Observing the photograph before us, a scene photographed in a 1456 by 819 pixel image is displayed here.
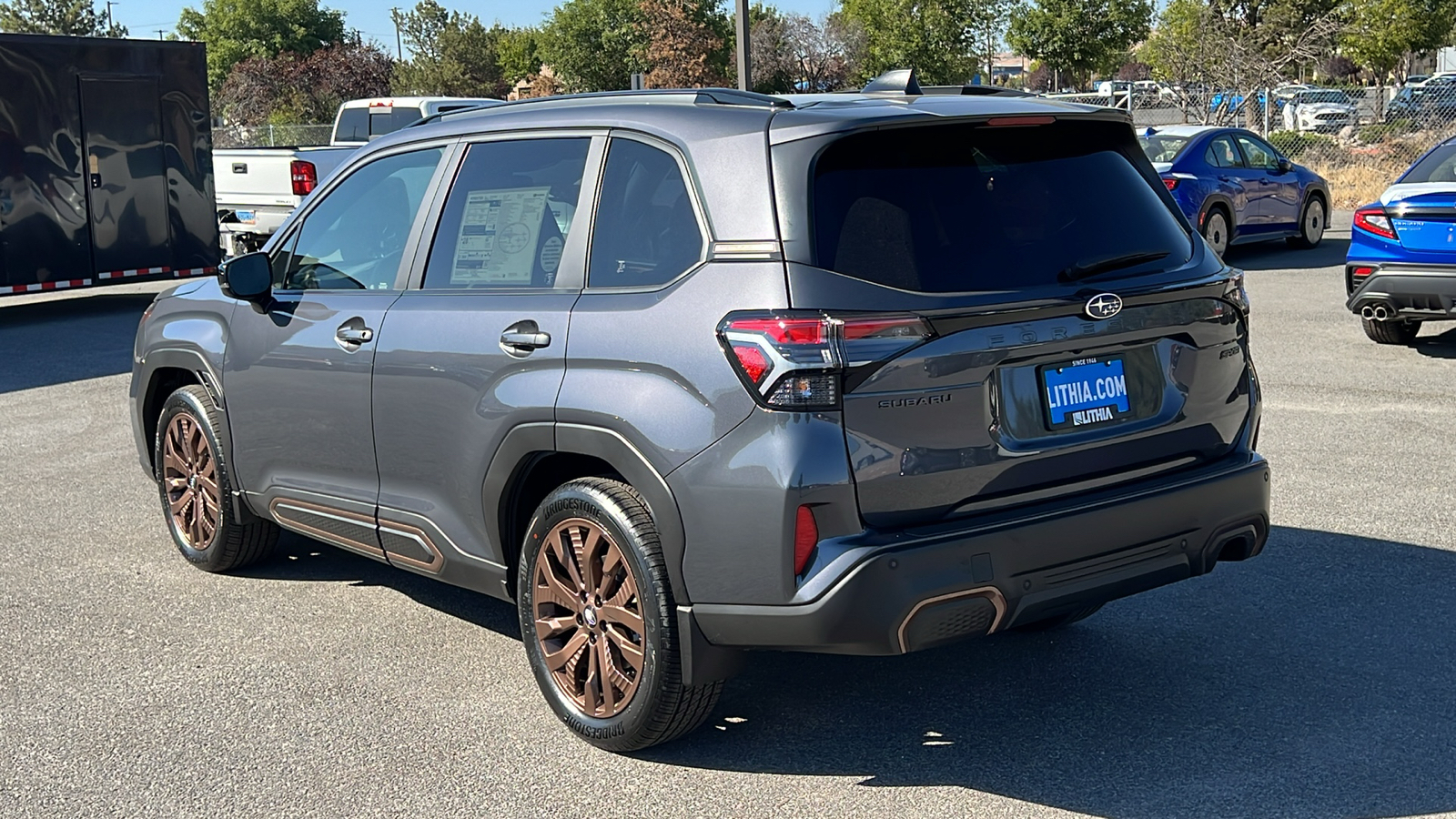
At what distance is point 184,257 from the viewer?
1681 centimetres

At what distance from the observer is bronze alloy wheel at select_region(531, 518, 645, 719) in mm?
4238

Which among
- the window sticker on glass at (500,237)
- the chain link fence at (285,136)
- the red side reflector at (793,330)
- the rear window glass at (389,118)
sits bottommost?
the red side reflector at (793,330)

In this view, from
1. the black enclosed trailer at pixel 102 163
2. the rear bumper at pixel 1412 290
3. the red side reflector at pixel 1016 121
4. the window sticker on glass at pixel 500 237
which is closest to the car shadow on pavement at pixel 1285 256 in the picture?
the rear bumper at pixel 1412 290

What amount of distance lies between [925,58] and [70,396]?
60.2 meters

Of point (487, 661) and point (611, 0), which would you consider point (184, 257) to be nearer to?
point (487, 661)

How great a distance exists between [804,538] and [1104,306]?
1067 millimetres

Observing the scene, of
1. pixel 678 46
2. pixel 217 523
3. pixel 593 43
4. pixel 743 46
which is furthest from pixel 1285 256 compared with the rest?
pixel 593 43

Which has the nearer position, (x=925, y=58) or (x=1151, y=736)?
(x=1151, y=736)

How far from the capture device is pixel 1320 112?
4131cm

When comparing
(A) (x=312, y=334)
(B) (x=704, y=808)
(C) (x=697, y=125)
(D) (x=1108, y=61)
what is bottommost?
(B) (x=704, y=808)

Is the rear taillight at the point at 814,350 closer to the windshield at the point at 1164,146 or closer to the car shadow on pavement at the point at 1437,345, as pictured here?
the car shadow on pavement at the point at 1437,345

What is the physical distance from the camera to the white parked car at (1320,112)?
34013 mm

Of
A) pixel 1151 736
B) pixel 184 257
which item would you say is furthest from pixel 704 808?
pixel 184 257

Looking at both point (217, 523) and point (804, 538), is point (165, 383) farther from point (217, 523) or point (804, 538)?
point (804, 538)
